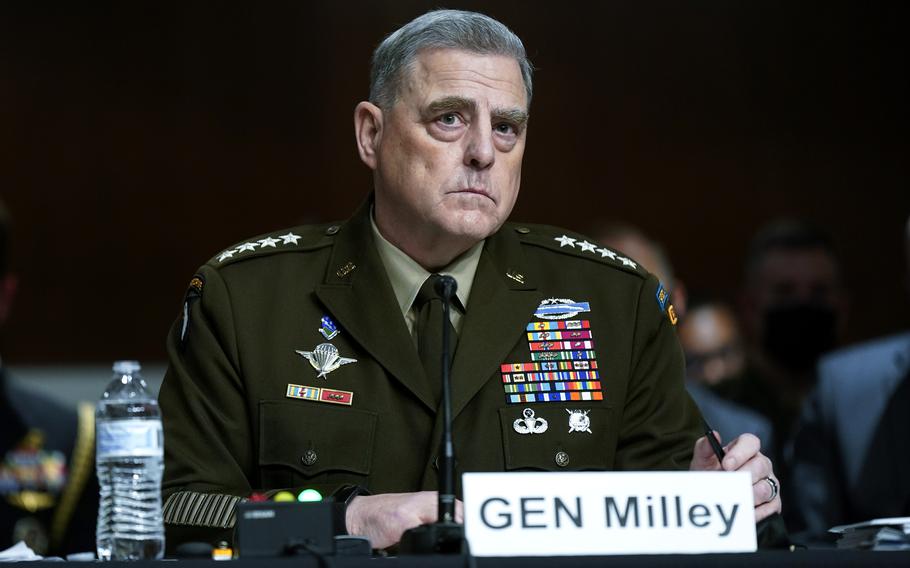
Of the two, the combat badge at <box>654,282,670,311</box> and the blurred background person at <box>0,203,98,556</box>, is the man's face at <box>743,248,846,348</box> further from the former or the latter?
the blurred background person at <box>0,203,98,556</box>

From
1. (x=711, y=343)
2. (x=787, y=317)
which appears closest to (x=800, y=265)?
(x=787, y=317)

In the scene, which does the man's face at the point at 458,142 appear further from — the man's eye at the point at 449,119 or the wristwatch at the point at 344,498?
the wristwatch at the point at 344,498

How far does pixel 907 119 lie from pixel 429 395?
4.89 meters

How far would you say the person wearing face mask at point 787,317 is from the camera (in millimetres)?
5473

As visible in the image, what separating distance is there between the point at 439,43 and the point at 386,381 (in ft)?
2.24

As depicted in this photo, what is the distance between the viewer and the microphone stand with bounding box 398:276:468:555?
2.03 m

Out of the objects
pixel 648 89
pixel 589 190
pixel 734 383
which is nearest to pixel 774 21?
pixel 648 89

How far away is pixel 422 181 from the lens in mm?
3002

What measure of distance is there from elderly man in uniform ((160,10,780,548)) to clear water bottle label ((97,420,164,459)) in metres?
0.56

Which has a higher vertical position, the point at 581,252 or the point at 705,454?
the point at 581,252

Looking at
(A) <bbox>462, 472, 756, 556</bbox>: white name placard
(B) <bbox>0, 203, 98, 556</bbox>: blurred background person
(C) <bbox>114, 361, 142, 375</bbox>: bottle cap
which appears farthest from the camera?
(B) <bbox>0, 203, 98, 556</bbox>: blurred background person

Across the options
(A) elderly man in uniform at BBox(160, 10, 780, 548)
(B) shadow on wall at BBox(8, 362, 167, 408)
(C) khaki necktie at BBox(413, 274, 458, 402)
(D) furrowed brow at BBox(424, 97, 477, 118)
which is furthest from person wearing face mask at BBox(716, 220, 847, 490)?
(D) furrowed brow at BBox(424, 97, 477, 118)

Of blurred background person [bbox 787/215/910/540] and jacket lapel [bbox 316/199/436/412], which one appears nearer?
jacket lapel [bbox 316/199/436/412]

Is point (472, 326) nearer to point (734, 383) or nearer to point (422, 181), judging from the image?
point (422, 181)
